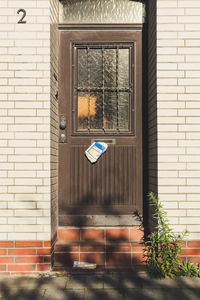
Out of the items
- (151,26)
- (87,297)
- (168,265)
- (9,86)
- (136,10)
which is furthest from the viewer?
(136,10)

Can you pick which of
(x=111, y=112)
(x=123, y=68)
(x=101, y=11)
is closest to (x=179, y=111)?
(x=111, y=112)

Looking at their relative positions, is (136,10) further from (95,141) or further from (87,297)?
(87,297)

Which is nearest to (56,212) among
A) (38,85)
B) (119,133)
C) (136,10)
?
(119,133)

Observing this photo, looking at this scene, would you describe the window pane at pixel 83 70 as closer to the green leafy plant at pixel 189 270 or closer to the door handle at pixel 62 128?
the door handle at pixel 62 128

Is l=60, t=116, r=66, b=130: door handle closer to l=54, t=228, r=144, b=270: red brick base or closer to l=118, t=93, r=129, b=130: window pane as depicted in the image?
l=118, t=93, r=129, b=130: window pane

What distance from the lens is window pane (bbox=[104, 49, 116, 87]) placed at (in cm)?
387

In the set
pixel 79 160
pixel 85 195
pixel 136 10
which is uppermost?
pixel 136 10

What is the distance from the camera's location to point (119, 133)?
3826mm

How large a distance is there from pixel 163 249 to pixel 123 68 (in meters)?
2.50

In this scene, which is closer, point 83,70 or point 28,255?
point 28,255

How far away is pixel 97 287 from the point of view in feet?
9.71

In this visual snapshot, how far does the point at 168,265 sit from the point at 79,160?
1756 millimetres

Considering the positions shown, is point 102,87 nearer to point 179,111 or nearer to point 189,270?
point 179,111

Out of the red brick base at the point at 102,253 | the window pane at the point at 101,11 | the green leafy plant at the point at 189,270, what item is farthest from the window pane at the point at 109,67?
the green leafy plant at the point at 189,270
